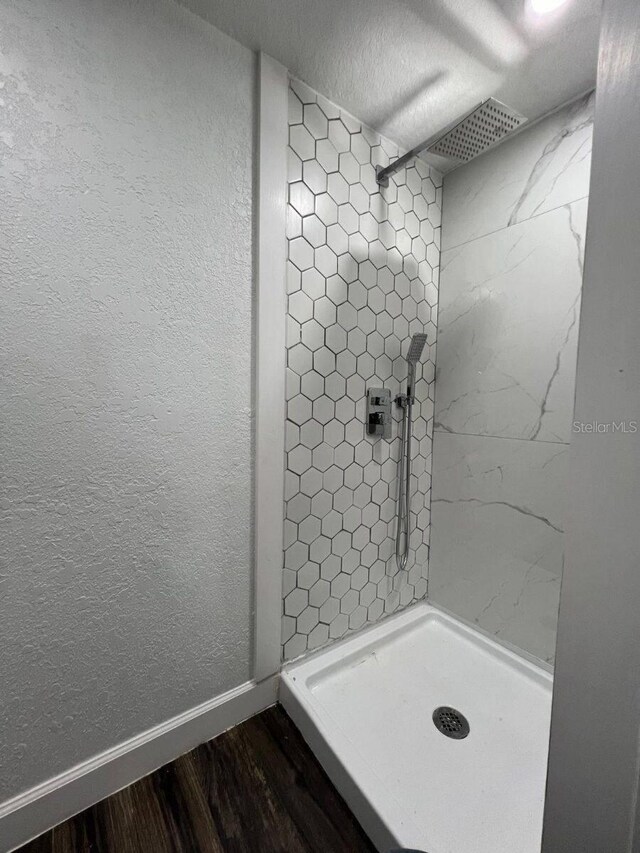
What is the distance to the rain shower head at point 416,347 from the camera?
1.22 meters

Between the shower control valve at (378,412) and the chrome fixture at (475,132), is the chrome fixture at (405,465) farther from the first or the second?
the chrome fixture at (475,132)

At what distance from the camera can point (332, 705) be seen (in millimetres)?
1070

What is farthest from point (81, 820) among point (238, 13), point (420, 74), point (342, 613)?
point (420, 74)

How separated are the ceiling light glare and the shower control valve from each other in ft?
3.25

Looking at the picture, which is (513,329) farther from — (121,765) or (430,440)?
(121,765)

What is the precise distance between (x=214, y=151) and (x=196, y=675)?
4.52 ft

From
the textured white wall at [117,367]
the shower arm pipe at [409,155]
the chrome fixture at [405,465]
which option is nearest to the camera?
the textured white wall at [117,367]

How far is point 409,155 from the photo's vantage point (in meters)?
1.07

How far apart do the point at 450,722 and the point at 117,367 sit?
132cm

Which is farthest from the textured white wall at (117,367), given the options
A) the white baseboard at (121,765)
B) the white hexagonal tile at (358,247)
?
the white hexagonal tile at (358,247)

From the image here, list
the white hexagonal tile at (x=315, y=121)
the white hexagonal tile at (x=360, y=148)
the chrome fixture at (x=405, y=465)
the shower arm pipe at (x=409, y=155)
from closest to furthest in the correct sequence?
the shower arm pipe at (x=409, y=155)
the white hexagonal tile at (x=315, y=121)
the white hexagonal tile at (x=360, y=148)
the chrome fixture at (x=405, y=465)

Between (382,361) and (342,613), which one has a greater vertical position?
(382,361)

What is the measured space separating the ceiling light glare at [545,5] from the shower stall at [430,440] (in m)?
0.20

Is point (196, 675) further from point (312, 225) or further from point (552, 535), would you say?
point (312, 225)
